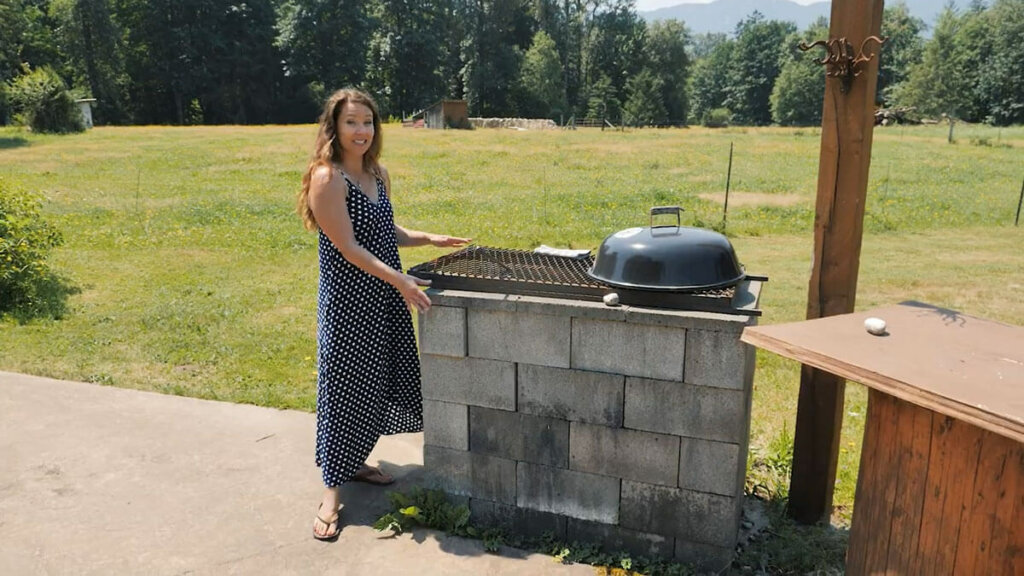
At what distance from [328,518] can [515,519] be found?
2.78ft

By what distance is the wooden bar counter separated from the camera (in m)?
1.95

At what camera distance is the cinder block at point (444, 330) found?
321cm

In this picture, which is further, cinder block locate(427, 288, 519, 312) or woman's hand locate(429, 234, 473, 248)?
woman's hand locate(429, 234, 473, 248)

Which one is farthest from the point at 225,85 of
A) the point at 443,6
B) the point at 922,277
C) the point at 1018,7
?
the point at 1018,7

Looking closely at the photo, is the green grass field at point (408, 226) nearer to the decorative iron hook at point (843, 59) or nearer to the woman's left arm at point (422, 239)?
the woman's left arm at point (422, 239)

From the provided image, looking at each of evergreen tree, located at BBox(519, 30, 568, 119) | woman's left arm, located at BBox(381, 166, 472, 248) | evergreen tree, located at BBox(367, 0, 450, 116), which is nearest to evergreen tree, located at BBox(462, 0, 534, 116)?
evergreen tree, located at BBox(519, 30, 568, 119)

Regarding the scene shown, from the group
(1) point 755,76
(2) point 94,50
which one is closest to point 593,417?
(2) point 94,50

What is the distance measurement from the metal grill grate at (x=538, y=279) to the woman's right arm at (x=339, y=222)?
0.65 ft

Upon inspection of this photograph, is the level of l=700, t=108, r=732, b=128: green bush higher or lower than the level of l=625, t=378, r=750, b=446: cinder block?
higher

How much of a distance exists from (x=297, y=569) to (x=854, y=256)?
105 inches

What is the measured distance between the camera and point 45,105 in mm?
31516

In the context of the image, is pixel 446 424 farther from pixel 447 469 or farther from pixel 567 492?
pixel 567 492

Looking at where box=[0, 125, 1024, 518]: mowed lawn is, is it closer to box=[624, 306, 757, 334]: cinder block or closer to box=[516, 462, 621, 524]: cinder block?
box=[516, 462, 621, 524]: cinder block

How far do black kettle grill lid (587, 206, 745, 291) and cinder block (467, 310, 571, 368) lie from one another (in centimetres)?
29
